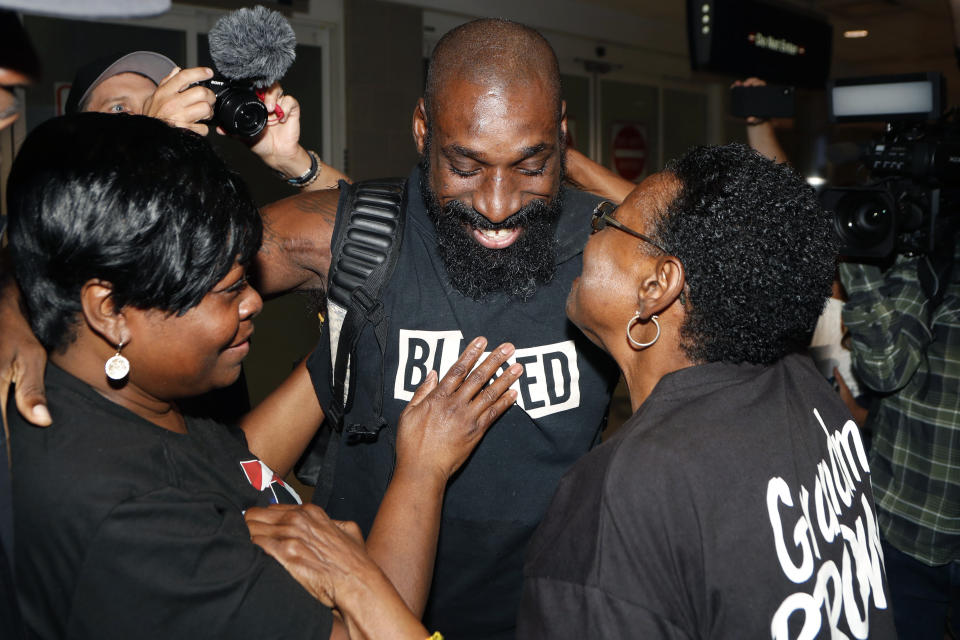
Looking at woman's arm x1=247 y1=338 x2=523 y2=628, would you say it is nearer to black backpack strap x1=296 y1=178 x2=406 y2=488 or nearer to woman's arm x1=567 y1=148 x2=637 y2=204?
black backpack strap x1=296 y1=178 x2=406 y2=488

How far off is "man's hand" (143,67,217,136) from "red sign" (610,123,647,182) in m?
7.09

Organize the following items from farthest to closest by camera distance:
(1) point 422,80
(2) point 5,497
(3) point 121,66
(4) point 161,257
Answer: (1) point 422,80
(3) point 121,66
(4) point 161,257
(2) point 5,497

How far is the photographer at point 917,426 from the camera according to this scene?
7.14 feet

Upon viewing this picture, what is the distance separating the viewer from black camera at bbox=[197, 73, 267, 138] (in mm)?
1567

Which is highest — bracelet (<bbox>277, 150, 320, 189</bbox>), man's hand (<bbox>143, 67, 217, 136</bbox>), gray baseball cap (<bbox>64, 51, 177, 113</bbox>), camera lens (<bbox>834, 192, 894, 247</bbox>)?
gray baseball cap (<bbox>64, 51, 177, 113</bbox>)

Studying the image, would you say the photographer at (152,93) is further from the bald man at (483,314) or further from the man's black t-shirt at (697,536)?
the man's black t-shirt at (697,536)

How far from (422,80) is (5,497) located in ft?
18.4

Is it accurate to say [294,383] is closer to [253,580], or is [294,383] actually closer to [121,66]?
[253,580]

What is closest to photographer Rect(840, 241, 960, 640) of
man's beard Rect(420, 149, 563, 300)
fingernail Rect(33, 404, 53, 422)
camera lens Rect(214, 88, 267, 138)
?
man's beard Rect(420, 149, 563, 300)

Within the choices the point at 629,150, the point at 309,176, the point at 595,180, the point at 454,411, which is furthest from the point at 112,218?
the point at 629,150

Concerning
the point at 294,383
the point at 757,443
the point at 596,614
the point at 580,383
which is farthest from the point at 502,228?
the point at 596,614

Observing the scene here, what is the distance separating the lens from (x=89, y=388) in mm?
1051

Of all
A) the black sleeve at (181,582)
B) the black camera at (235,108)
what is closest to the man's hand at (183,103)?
the black camera at (235,108)

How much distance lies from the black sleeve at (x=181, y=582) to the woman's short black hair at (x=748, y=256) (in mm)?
731
